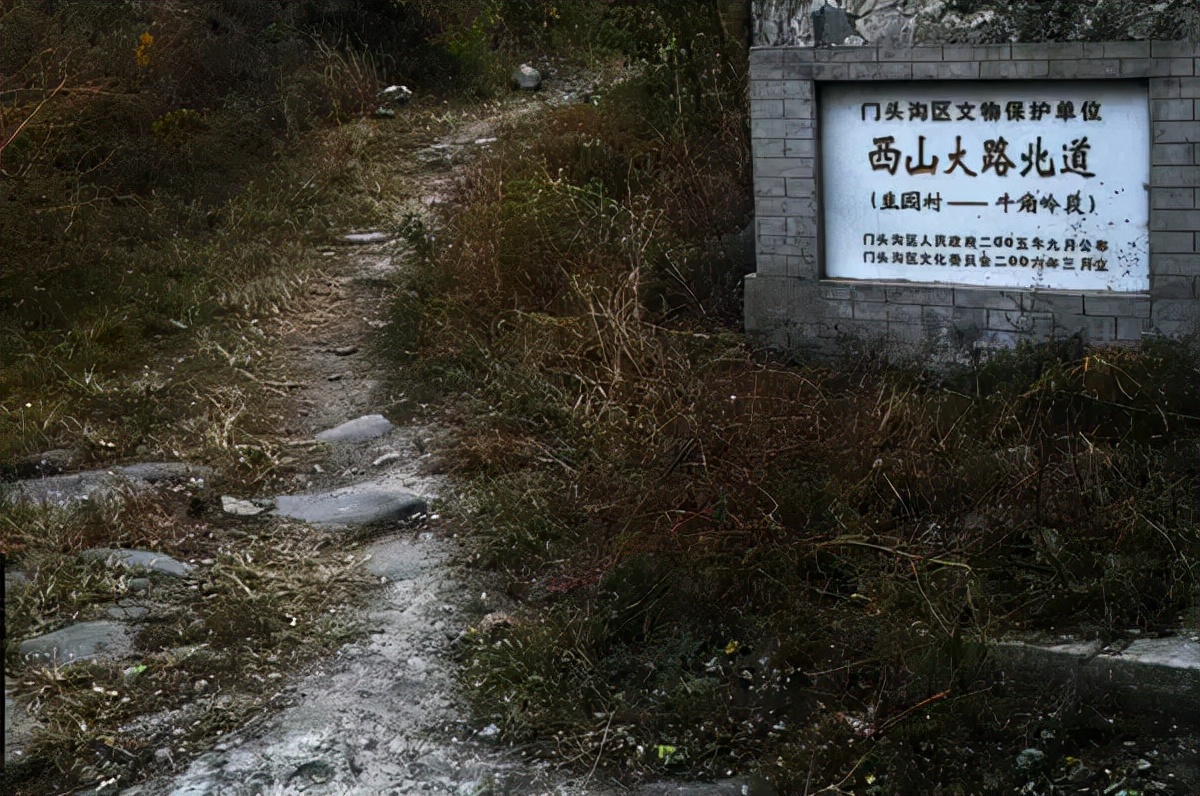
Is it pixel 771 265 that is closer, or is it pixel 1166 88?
pixel 1166 88

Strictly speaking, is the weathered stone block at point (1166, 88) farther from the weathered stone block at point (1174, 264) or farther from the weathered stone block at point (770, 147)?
the weathered stone block at point (770, 147)

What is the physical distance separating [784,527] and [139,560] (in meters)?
2.80

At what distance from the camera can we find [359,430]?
Answer: 7410mm

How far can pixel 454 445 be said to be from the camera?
7.01 m

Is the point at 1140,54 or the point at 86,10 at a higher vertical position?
the point at 86,10

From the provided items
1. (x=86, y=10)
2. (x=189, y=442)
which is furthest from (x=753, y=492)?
(x=86, y=10)

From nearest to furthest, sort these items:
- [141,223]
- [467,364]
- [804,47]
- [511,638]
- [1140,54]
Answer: [511,638], [1140,54], [804,47], [467,364], [141,223]

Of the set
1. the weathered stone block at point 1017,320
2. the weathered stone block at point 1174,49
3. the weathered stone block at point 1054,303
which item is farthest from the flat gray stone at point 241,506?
the weathered stone block at point 1174,49

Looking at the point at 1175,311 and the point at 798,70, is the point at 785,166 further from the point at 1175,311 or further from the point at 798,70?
the point at 1175,311

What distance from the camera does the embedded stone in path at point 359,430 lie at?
24.1 feet

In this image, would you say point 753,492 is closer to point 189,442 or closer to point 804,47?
point 804,47

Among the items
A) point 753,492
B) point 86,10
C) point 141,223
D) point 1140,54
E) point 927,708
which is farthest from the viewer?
point 86,10

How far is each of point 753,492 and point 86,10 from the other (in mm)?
9151

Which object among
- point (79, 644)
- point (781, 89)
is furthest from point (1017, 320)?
point (79, 644)
